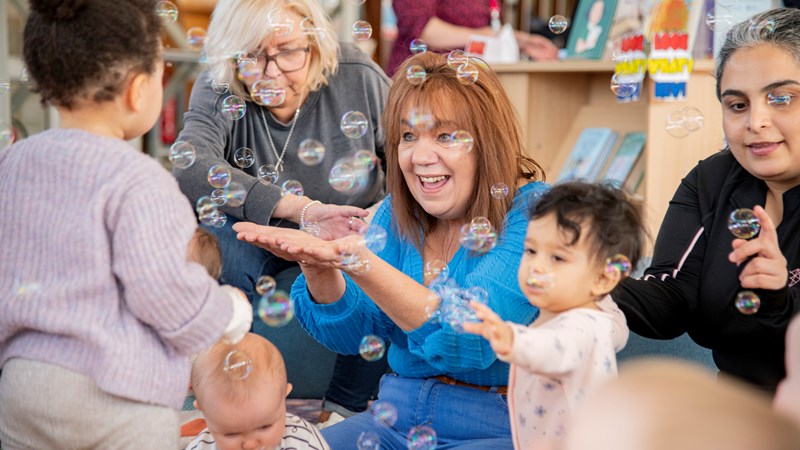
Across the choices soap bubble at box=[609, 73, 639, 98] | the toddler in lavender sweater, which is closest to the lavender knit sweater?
the toddler in lavender sweater

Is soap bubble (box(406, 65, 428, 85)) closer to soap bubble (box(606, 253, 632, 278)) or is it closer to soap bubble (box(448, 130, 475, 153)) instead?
soap bubble (box(448, 130, 475, 153))

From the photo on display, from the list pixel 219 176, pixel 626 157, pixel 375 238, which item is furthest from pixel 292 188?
pixel 626 157

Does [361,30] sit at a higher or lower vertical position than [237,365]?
higher

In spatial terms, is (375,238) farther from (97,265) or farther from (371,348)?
(97,265)

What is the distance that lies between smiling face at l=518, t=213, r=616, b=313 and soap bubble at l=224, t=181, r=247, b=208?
3.64 ft

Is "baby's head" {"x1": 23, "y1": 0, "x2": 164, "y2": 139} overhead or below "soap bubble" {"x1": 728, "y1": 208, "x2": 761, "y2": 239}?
overhead

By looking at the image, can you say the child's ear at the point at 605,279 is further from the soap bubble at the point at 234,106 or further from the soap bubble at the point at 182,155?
the soap bubble at the point at 234,106

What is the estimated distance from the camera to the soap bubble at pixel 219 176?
2432 millimetres

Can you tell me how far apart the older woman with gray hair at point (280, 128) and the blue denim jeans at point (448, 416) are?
621mm

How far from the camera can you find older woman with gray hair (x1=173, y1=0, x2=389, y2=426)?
2.50m

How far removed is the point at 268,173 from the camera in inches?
104

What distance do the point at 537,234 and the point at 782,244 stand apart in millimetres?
596

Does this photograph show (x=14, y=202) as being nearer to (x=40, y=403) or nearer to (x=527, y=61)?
(x=40, y=403)

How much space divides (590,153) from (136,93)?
108 inches
